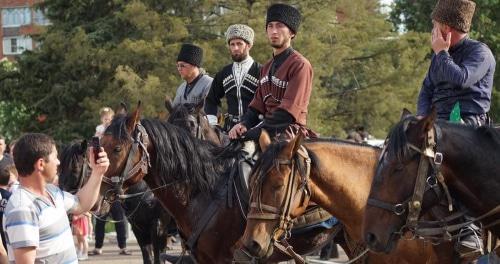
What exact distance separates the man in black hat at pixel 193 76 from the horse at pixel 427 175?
543 cm

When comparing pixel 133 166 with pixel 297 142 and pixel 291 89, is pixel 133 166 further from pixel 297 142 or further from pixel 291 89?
pixel 297 142

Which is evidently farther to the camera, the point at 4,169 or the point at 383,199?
the point at 4,169

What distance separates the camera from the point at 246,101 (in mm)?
10180

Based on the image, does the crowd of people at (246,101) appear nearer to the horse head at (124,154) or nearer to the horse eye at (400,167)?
the horse head at (124,154)

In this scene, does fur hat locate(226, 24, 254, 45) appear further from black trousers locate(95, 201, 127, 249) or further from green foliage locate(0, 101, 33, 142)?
green foliage locate(0, 101, 33, 142)

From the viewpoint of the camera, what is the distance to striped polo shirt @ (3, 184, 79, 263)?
18.5 feet

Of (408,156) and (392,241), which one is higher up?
(408,156)

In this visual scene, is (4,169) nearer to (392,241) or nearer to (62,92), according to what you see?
(392,241)

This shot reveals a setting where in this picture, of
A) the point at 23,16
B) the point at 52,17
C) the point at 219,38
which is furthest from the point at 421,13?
the point at 23,16

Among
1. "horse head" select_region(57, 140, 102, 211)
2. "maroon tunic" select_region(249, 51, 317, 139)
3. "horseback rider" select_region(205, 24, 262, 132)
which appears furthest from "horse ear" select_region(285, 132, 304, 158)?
"horse head" select_region(57, 140, 102, 211)

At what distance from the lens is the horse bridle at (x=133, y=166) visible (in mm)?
9102

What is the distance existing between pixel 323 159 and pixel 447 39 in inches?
53.8

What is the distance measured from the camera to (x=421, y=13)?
130 feet

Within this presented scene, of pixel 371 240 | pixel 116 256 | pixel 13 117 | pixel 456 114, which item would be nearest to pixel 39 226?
pixel 371 240
